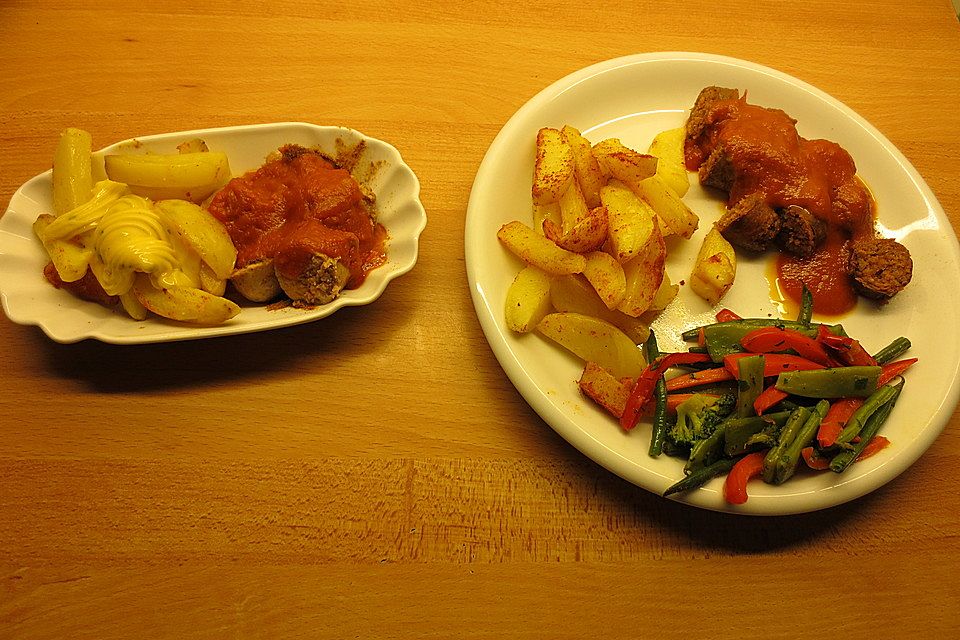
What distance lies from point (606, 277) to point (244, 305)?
118 cm

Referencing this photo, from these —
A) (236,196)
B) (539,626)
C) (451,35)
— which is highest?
(451,35)

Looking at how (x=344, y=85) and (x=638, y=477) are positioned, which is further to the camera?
(x=344, y=85)

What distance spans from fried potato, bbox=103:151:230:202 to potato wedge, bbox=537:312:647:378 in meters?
1.22

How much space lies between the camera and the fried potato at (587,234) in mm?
1979

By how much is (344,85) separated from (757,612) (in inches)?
102

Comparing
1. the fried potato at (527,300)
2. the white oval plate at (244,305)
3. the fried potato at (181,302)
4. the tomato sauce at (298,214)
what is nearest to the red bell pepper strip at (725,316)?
the fried potato at (527,300)

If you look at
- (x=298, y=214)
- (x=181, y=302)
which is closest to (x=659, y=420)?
(x=298, y=214)

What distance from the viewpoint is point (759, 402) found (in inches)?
74.8

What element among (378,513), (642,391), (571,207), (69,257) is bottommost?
(378,513)

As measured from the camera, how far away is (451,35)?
2992 millimetres

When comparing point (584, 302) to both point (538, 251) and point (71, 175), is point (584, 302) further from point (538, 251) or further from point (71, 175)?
point (71, 175)

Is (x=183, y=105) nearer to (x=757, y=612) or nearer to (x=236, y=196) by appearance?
(x=236, y=196)

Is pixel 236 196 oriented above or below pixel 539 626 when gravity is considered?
above

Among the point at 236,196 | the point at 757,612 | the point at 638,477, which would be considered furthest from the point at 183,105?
the point at 757,612
